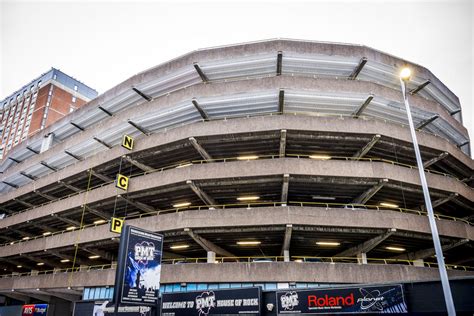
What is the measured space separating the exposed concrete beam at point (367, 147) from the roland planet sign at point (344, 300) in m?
14.1

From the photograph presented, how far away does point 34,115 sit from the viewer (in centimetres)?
8281

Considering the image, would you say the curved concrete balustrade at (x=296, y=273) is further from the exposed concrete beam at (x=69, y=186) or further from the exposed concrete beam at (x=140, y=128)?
the exposed concrete beam at (x=69, y=186)

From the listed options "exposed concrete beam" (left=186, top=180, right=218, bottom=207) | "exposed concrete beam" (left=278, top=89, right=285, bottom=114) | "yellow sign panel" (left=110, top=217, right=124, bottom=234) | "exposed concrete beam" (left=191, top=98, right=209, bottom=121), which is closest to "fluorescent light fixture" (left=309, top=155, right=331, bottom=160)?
"exposed concrete beam" (left=278, top=89, right=285, bottom=114)

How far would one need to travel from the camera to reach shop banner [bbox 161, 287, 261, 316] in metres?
17.8

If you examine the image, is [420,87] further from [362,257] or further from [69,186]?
[69,186]

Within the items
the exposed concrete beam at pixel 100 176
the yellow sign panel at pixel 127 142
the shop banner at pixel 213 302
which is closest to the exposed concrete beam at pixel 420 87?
the shop banner at pixel 213 302

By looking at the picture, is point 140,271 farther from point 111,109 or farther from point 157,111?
point 111,109

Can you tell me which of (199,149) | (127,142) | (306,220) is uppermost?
(127,142)

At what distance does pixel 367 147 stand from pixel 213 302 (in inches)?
692

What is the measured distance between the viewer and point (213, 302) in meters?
19.0

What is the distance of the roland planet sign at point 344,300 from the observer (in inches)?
579

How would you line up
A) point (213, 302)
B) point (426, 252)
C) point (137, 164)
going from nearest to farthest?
point (213, 302), point (426, 252), point (137, 164)

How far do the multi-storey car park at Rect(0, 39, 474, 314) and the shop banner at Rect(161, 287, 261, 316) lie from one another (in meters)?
3.36

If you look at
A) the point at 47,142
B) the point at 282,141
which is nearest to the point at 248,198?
the point at 282,141
